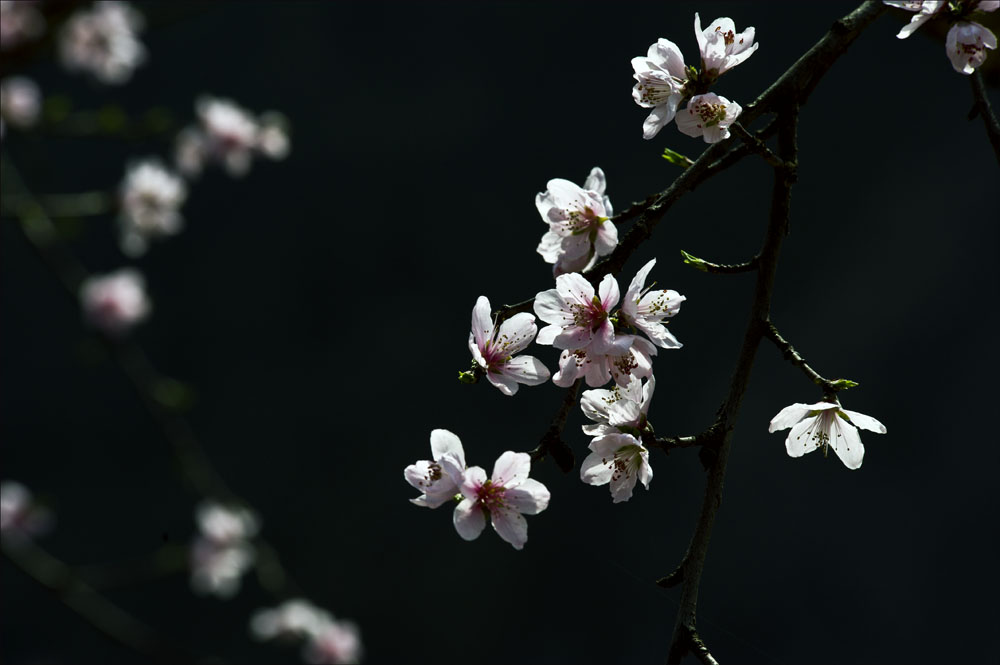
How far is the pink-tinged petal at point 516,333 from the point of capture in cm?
77

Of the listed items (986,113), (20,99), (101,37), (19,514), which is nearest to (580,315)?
(986,113)

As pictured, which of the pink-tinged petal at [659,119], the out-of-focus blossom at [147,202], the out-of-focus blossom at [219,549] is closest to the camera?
the pink-tinged petal at [659,119]

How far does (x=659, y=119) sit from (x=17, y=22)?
2.25 metres

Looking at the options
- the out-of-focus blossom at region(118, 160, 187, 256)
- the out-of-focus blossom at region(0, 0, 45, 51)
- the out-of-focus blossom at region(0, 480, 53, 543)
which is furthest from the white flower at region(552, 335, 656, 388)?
the out-of-focus blossom at region(0, 480, 53, 543)

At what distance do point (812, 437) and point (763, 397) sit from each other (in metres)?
2.01

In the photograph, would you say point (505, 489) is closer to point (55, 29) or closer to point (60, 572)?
point (60, 572)

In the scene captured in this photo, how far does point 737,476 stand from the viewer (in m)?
2.82

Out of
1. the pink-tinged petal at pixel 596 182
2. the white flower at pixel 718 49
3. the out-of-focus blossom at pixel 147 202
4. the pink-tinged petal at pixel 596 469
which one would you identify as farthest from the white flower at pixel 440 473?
the out-of-focus blossom at pixel 147 202

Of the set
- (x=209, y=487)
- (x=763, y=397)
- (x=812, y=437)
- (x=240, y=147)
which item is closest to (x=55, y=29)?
(x=240, y=147)

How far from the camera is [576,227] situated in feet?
2.66

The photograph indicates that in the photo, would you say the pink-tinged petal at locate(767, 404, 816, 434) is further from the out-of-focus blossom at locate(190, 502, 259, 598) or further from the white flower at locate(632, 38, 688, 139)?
the out-of-focus blossom at locate(190, 502, 259, 598)

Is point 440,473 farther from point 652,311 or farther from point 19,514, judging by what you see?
point 19,514

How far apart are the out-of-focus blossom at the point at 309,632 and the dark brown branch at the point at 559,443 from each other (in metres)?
2.18

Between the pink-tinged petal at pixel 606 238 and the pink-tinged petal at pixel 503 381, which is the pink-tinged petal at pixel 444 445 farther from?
the pink-tinged petal at pixel 606 238
